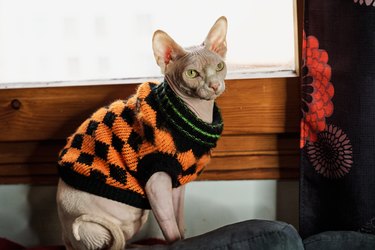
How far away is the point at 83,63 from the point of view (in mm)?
1296

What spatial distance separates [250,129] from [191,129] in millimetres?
294

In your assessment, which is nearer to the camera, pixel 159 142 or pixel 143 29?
pixel 159 142

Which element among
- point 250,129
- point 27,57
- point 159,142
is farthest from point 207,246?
point 27,57

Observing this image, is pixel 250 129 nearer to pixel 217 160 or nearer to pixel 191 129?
pixel 217 160

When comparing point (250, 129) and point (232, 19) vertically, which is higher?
point (232, 19)

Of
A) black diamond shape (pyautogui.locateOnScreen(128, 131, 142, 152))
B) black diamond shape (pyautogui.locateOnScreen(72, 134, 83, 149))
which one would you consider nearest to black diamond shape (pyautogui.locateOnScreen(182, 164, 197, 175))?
black diamond shape (pyautogui.locateOnScreen(128, 131, 142, 152))

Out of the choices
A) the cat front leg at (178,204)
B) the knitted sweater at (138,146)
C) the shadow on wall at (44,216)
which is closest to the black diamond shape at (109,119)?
the knitted sweater at (138,146)

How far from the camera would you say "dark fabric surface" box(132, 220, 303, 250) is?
33.2 inches

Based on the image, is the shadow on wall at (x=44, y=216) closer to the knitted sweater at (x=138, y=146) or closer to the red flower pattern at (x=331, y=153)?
the knitted sweater at (x=138, y=146)

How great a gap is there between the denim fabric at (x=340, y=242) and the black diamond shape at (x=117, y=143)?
388 mm

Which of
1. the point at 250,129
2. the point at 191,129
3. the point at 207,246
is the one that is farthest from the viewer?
the point at 250,129

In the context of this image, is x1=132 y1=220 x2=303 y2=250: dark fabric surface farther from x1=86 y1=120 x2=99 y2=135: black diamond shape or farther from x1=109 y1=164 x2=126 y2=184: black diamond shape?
x1=86 y1=120 x2=99 y2=135: black diamond shape

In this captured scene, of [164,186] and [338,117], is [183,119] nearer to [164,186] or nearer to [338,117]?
[164,186]

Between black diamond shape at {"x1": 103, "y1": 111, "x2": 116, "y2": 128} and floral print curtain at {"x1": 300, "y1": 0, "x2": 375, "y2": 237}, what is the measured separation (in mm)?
405
